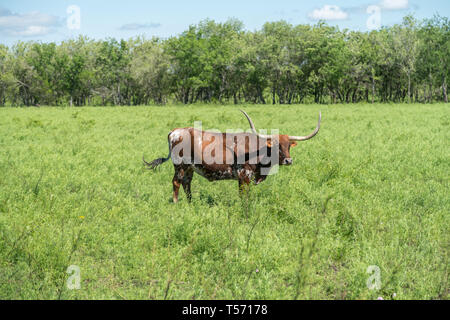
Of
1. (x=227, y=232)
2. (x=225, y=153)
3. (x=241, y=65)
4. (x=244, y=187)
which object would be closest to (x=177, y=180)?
(x=225, y=153)

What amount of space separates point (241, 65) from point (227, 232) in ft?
190

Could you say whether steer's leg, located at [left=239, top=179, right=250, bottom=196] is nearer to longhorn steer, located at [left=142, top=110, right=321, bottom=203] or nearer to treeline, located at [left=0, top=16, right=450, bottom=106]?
longhorn steer, located at [left=142, top=110, right=321, bottom=203]

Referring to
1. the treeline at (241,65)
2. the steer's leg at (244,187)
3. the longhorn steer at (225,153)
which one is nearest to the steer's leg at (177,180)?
the longhorn steer at (225,153)

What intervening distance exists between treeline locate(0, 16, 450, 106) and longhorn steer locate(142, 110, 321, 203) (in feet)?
167

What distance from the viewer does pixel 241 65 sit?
61000mm

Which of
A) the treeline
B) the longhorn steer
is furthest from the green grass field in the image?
the treeline

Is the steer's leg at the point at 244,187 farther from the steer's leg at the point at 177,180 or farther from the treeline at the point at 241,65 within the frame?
the treeline at the point at 241,65

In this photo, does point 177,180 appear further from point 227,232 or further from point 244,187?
point 227,232

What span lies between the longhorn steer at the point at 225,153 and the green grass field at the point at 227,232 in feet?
1.64

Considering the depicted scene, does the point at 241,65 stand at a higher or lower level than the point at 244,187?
higher

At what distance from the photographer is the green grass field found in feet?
14.0

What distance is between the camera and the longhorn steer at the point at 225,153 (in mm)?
6816

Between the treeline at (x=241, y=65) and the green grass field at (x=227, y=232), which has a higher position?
the treeline at (x=241, y=65)
